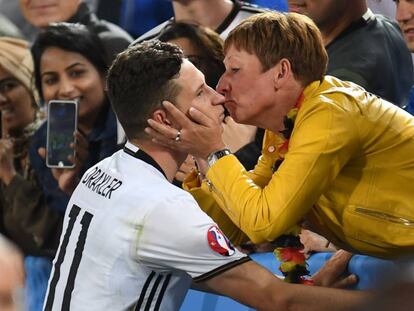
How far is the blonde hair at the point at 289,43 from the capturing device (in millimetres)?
2523

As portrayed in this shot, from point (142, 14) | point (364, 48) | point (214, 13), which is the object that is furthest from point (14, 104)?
point (364, 48)

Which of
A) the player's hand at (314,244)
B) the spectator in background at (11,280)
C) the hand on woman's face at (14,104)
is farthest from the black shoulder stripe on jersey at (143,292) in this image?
the hand on woman's face at (14,104)

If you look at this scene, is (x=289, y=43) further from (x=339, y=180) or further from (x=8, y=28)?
(x=8, y=28)

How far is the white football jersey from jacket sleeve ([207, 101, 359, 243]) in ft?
0.30

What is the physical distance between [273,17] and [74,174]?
2605 millimetres

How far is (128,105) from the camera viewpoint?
2.57 meters

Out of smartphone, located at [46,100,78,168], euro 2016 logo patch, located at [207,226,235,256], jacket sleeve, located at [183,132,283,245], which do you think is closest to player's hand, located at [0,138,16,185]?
smartphone, located at [46,100,78,168]

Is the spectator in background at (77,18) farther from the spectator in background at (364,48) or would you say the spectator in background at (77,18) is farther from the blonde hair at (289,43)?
the blonde hair at (289,43)

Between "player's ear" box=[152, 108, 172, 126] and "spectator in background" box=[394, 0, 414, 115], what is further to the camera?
"spectator in background" box=[394, 0, 414, 115]

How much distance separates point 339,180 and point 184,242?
0.47 meters

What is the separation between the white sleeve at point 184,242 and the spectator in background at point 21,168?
111 inches

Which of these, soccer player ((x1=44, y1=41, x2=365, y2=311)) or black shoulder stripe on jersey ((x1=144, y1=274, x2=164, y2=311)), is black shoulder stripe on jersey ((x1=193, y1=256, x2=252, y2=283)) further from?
black shoulder stripe on jersey ((x1=144, y1=274, x2=164, y2=311))

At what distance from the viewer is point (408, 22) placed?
3570mm

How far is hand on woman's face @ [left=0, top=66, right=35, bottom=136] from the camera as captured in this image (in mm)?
5312
